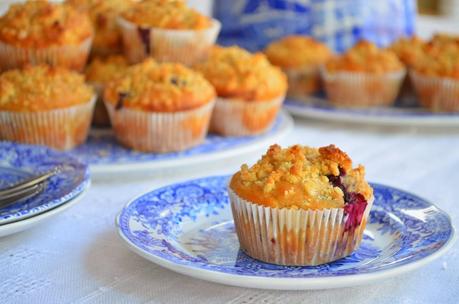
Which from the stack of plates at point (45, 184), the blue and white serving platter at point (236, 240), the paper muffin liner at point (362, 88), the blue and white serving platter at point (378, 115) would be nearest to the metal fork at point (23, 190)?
the stack of plates at point (45, 184)

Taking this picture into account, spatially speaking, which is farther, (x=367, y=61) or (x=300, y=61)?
(x=300, y=61)

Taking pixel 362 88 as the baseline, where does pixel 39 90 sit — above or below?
above

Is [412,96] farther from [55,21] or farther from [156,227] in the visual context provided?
[156,227]

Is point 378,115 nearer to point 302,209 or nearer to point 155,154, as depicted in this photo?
point 155,154

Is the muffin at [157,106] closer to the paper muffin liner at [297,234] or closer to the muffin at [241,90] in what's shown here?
the muffin at [241,90]

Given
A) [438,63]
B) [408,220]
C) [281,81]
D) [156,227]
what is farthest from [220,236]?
[438,63]

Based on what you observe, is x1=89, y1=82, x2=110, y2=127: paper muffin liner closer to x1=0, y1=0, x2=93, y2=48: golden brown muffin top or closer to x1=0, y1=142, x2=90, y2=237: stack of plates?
x1=0, y1=0, x2=93, y2=48: golden brown muffin top

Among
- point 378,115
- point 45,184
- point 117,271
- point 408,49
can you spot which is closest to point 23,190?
point 45,184

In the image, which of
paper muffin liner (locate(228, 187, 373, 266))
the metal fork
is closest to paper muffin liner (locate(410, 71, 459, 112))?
paper muffin liner (locate(228, 187, 373, 266))
